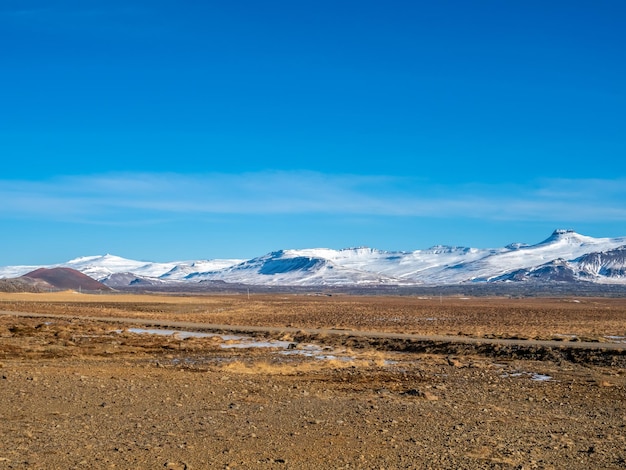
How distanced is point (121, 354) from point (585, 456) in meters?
17.6

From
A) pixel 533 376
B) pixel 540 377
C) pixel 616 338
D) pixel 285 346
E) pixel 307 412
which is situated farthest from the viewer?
pixel 616 338

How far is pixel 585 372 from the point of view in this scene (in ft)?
67.9

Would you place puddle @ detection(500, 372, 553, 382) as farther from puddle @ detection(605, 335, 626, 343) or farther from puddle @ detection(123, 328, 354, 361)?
puddle @ detection(605, 335, 626, 343)

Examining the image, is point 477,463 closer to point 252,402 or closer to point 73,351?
point 252,402

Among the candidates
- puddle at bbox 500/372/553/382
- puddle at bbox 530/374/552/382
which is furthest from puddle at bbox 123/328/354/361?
puddle at bbox 530/374/552/382

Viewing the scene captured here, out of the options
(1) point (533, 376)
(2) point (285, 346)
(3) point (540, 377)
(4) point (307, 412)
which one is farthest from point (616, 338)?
(4) point (307, 412)

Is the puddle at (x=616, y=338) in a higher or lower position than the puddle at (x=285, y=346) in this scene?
lower

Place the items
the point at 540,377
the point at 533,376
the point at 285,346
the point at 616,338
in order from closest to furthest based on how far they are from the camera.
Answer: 1. the point at 540,377
2. the point at 533,376
3. the point at 285,346
4. the point at 616,338

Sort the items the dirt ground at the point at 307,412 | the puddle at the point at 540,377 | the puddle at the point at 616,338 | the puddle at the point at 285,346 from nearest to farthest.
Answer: the dirt ground at the point at 307,412 < the puddle at the point at 540,377 < the puddle at the point at 285,346 < the puddle at the point at 616,338

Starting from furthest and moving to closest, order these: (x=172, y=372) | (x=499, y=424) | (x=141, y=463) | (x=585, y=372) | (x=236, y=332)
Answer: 1. (x=236, y=332)
2. (x=585, y=372)
3. (x=172, y=372)
4. (x=499, y=424)
5. (x=141, y=463)

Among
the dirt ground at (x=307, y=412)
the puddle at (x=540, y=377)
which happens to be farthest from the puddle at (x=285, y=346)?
the puddle at (x=540, y=377)

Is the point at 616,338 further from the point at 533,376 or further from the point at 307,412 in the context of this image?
the point at 307,412

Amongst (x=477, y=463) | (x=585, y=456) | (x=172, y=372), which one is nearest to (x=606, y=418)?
(x=585, y=456)

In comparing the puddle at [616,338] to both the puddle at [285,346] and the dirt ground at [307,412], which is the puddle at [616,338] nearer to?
the dirt ground at [307,412]
